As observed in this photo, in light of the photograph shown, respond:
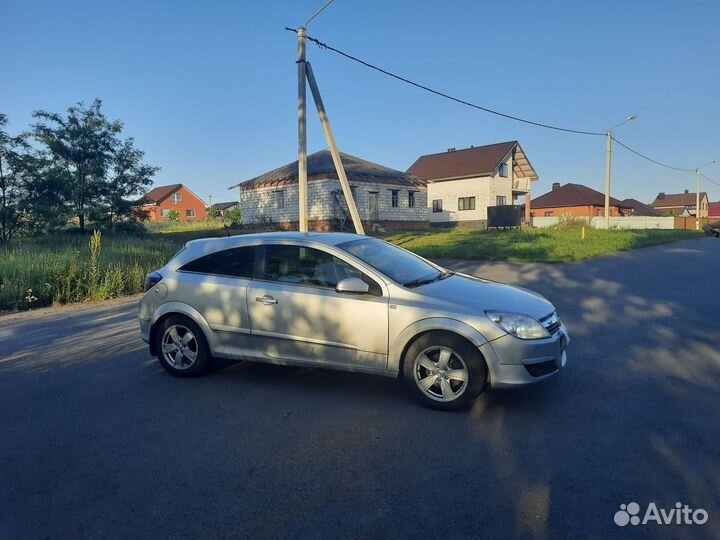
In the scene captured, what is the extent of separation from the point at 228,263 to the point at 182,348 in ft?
3.31

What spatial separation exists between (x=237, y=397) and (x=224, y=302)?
3.22 feet

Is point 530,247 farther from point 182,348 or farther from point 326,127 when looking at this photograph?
point 182,348

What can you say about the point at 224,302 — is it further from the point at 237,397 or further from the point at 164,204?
Answer: the point at 164,204

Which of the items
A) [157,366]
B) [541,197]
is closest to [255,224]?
[157,366]

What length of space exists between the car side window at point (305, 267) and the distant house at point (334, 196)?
82.1 ft

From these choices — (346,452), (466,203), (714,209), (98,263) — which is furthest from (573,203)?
(714,209)

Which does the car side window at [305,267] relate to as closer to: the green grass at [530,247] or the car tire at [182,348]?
the car tire at [182,348]

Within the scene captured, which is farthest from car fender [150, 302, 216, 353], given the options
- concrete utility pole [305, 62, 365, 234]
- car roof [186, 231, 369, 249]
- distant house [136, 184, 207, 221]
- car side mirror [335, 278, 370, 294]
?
distant house [136, 184, 207, 221]

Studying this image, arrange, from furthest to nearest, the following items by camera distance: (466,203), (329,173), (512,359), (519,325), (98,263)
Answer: (466,203)
(329,173)
(98,263)
(519,325)
(512,359)

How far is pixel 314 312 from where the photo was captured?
15.9ft

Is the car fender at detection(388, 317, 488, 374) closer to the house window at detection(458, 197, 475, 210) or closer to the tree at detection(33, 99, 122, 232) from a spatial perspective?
the tree at detection(33, 99, 122, 232)

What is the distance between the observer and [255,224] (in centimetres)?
Answer: 3481

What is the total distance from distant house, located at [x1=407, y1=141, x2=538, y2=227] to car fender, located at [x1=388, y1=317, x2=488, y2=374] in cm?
3964

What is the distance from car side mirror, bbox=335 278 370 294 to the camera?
459 centimetres
